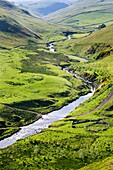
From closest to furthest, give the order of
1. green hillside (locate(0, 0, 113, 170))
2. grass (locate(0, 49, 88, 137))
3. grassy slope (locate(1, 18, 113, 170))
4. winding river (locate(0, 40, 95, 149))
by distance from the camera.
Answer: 1. grassy slope (locate(1, 18, 113, 170))
2. green hillside (locate(0, 0, 113, 170))
3. winding river (locate(0, 40, 95, 149))
4. grass (locate(0, 49, 88, 137))

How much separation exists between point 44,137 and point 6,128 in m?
19.7

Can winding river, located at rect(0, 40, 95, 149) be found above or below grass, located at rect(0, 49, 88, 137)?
below

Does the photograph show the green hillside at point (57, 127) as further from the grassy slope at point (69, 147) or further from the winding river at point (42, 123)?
the winding river at point (42, 123)

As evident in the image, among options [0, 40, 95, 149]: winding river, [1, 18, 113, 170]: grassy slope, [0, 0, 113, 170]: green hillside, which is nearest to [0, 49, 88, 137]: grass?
[0, 0, 113, 170]: green hillside

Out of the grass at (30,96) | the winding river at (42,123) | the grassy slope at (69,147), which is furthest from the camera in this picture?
the grass at (30,96)

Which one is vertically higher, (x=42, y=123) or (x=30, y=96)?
(x=30, y=96)

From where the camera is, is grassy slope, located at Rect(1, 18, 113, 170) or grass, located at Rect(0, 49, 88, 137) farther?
grass, located at Rect(0, 49, 88, 137)

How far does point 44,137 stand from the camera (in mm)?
119062

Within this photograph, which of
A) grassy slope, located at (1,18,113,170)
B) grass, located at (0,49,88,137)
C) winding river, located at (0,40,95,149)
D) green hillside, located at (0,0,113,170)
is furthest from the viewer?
grass, located at (0,49,88,137)

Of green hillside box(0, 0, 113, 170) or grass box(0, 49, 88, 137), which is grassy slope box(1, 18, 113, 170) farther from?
grass box(0, 49, 88, 137)

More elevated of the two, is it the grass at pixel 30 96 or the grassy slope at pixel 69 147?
the grass at pixel 30 96

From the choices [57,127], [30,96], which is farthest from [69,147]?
[30,96]

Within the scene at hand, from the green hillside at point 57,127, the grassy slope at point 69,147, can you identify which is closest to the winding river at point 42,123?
the green hillside at point 57,127

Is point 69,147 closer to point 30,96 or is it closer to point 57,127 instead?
point 57,127
